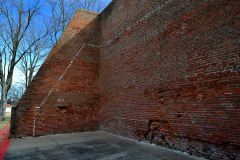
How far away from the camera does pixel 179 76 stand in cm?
496

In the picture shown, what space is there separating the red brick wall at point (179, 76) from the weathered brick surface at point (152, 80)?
0.02 m

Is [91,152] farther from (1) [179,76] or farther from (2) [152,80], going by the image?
(1) [179,76]

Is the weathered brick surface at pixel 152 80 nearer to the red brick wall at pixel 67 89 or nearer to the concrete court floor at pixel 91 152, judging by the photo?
the red brick wall at pixel 67 89

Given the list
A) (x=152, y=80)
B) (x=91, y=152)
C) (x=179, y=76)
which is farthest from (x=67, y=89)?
Answer: (x=179, y=76)

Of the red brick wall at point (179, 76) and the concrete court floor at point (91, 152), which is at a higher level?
the red brick wall at point (179, 76)

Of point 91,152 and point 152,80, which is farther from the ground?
point 152,80

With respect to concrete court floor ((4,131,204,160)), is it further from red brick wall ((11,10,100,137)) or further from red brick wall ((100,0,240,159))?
red brick wall ((11,10,100,137))

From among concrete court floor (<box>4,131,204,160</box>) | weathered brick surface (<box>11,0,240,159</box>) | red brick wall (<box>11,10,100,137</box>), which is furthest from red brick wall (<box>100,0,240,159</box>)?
red brick wall (<box>11,10,100,137</box>)

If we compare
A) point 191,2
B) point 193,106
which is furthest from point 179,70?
point 191,2

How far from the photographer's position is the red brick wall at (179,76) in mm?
3848

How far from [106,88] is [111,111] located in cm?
124

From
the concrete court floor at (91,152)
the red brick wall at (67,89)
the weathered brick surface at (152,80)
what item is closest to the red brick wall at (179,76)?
the weathered brick surface at (152,80)

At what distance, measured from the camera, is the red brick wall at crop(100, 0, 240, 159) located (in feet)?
12.6

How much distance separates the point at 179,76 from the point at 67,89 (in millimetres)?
5443
